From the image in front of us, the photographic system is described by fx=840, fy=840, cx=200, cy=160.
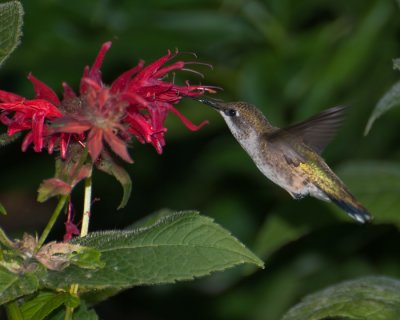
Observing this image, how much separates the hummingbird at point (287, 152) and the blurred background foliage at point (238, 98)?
1.19 m

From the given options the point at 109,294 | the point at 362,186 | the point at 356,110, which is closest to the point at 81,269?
the point at 109,294

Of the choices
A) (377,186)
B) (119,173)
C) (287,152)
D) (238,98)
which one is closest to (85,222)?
(119,173)

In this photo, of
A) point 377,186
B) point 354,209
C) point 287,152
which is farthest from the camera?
point 377,186

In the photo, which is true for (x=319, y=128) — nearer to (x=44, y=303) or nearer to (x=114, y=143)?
(x=114, y=143)

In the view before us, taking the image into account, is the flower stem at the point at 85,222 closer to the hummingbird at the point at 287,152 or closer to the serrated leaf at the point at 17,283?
the serrated leaf at the point at 17,283

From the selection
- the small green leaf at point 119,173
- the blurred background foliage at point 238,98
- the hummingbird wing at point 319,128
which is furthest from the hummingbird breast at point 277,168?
the blurred background foliage at point 238,98

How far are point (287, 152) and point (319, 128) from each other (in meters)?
0.13

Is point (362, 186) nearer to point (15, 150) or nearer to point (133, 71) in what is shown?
point (133, 71)

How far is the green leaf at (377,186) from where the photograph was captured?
2830 mm

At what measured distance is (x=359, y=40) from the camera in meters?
4.00

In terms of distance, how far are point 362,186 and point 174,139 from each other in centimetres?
143

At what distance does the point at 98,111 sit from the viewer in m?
1.84

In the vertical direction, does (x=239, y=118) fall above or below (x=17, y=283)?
above

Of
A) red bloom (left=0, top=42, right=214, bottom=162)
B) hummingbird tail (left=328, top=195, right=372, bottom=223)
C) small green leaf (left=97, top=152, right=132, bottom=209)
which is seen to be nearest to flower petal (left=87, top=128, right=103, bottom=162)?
red bloom (left=0, top=42, right=214, bottom=162)
